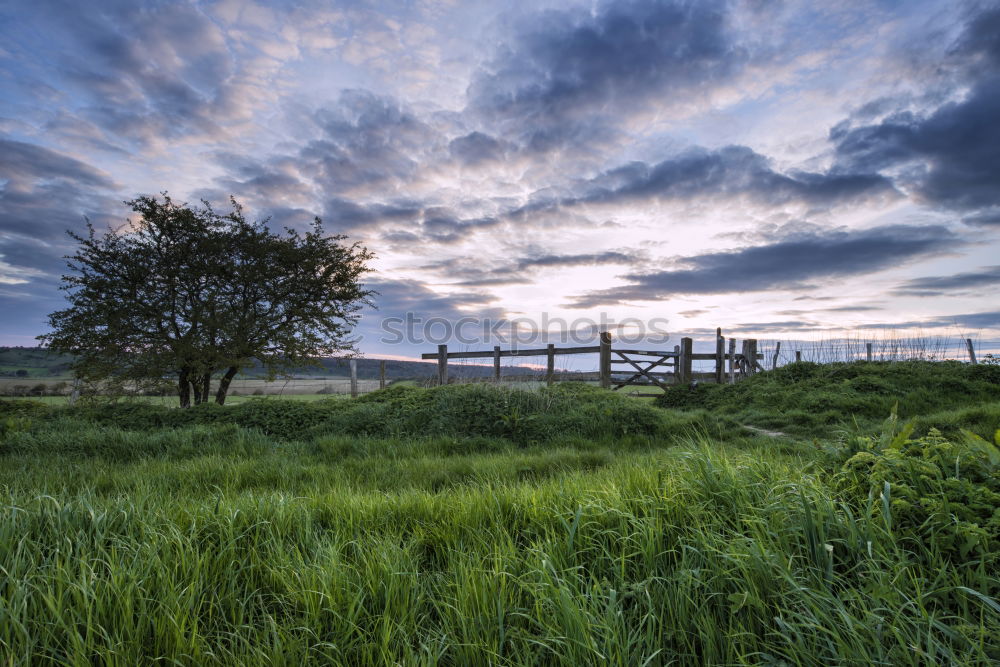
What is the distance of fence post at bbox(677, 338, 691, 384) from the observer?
757 inches

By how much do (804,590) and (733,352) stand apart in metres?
20.5

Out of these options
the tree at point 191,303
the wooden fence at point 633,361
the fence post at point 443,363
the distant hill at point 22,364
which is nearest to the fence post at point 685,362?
the wooden fence at point 633,361

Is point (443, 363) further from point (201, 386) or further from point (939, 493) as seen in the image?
point (939, 493)

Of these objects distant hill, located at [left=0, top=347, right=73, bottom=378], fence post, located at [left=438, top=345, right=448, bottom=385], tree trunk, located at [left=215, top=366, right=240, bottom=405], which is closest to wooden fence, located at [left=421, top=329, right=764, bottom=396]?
fence post, located at [left=438, top=345, right=448, bottom=385]

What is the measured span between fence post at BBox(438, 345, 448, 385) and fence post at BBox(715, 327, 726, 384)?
11949 millimetres

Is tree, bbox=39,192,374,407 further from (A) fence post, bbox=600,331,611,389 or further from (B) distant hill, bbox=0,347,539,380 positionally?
(A) fence post, bbox=600,331,611,389

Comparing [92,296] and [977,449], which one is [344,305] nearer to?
[92,296]

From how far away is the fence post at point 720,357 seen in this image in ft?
66.2

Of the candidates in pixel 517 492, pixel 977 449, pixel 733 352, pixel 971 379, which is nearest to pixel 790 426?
pixel 971 379

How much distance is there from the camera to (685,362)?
1936 cm

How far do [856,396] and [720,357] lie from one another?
7.90 m

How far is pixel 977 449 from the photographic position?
8.59 feet

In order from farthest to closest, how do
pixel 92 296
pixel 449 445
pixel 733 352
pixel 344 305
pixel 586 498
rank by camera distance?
pixel 733 352, pixel 344 305, pixel 92 296, pixel 449 445, pixel 586 498

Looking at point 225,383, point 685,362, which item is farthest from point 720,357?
point 225,383
